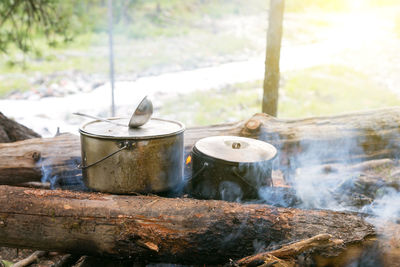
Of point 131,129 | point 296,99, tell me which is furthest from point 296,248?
point 296,99

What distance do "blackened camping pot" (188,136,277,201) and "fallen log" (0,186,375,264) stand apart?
38cm

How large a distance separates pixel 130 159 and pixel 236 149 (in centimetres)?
101

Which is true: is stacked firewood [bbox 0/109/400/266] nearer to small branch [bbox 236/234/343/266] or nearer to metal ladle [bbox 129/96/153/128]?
small branch [bbox 236/234/343/266]

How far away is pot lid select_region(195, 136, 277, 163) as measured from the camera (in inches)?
125

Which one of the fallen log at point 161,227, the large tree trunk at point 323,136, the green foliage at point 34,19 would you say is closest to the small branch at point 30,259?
the fallen log at point 161,227

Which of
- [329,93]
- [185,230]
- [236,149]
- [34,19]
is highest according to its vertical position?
[34,19]

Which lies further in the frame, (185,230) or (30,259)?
(30,259)

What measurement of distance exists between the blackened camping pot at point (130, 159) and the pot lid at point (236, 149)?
331 mm

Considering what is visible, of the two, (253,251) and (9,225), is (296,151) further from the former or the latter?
(9,225)

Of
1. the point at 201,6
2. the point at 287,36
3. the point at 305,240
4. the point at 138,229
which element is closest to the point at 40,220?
the point at 138,229

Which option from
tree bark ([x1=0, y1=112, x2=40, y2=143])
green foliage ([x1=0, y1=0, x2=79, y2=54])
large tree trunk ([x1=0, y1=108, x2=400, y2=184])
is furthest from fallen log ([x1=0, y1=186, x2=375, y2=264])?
green foliage ([x1=0, y1=0, x2=79, y2=54])

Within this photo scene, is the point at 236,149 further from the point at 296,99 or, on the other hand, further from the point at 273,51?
the point at 296,99

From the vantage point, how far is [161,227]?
261 centimetres

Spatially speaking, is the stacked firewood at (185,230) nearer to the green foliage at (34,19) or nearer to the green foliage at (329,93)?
the green foliage at (34,19)
